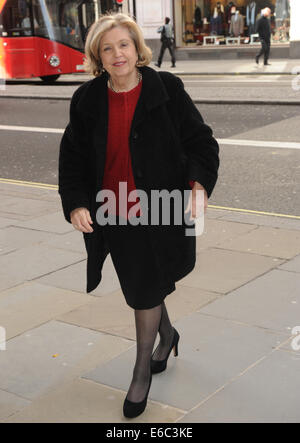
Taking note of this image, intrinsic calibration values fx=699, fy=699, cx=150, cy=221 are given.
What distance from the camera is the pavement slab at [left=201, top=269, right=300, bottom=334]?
4.20m

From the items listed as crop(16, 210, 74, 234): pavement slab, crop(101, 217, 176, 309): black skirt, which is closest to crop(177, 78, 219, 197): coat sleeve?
crop(101, 217, 176, 309): black skirt

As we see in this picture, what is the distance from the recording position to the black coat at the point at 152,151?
324cm

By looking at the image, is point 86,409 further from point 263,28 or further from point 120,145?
point 263,28

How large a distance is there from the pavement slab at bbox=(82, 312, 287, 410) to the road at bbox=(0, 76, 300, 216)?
9.61 feet

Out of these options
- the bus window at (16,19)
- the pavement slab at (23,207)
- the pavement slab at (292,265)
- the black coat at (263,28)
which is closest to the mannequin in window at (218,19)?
the black coat at (263,28)

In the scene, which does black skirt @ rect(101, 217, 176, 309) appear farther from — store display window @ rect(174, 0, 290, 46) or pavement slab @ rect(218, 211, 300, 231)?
store display window @ rect(174, 0, 290, 46)

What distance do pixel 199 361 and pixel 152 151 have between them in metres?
1.22

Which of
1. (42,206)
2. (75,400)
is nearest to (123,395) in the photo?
(75,400)

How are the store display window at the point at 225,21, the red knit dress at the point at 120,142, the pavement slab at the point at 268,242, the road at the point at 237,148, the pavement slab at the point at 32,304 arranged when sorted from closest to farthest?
the red knit dress at the point at 120,142 < the pavement slab at the point at 32,304 < the pavement slab at the point at 268,242 < the road at the point at 237,148 < the store display window at the point at 225,21

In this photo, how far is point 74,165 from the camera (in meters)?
3.41

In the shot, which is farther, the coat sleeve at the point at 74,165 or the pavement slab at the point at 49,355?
the pavement slab at the point at 49,355

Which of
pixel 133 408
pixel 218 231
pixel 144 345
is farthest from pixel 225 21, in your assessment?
pixel 133 408

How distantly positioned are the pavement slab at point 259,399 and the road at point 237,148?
11.2ft

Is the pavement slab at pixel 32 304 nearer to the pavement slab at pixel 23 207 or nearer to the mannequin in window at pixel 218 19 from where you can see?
the pavement slab at pixel 23 207
